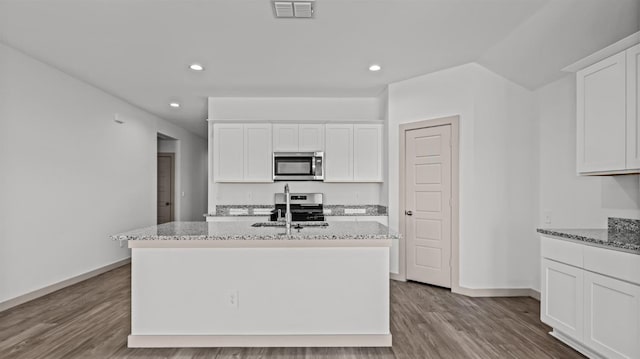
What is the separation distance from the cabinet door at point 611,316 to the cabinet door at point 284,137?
3.78 m

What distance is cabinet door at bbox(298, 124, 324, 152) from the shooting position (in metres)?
5.15

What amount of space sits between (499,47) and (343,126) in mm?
2292

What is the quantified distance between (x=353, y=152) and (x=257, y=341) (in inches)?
124

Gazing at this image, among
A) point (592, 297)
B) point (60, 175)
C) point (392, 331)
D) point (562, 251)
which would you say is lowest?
point (392, 331)

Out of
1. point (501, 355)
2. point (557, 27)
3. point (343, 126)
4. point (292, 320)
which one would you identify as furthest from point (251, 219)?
point (557, 27)

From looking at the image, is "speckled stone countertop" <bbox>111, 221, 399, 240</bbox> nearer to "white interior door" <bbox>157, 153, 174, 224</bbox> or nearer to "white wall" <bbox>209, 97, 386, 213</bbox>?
"white wall" <bbox>209, 97, 386, 213</bbox>

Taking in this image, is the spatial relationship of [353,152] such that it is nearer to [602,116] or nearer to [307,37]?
[307,37]

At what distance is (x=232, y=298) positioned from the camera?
266 cm

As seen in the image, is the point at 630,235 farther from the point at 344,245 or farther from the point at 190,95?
the point at 190,95

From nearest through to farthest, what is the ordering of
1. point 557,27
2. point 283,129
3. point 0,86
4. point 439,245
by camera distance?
point 557,27
point 0,86
point 439,245
point 283,129

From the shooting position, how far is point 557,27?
290 centimetres

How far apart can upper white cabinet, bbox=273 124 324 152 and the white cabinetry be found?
317 centimetres

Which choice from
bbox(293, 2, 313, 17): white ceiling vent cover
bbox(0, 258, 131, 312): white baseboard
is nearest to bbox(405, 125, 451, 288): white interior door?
bbox(293, 2, 313, 17): white ceiling vent cover

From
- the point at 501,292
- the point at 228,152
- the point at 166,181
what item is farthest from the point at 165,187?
the point at 501,292
